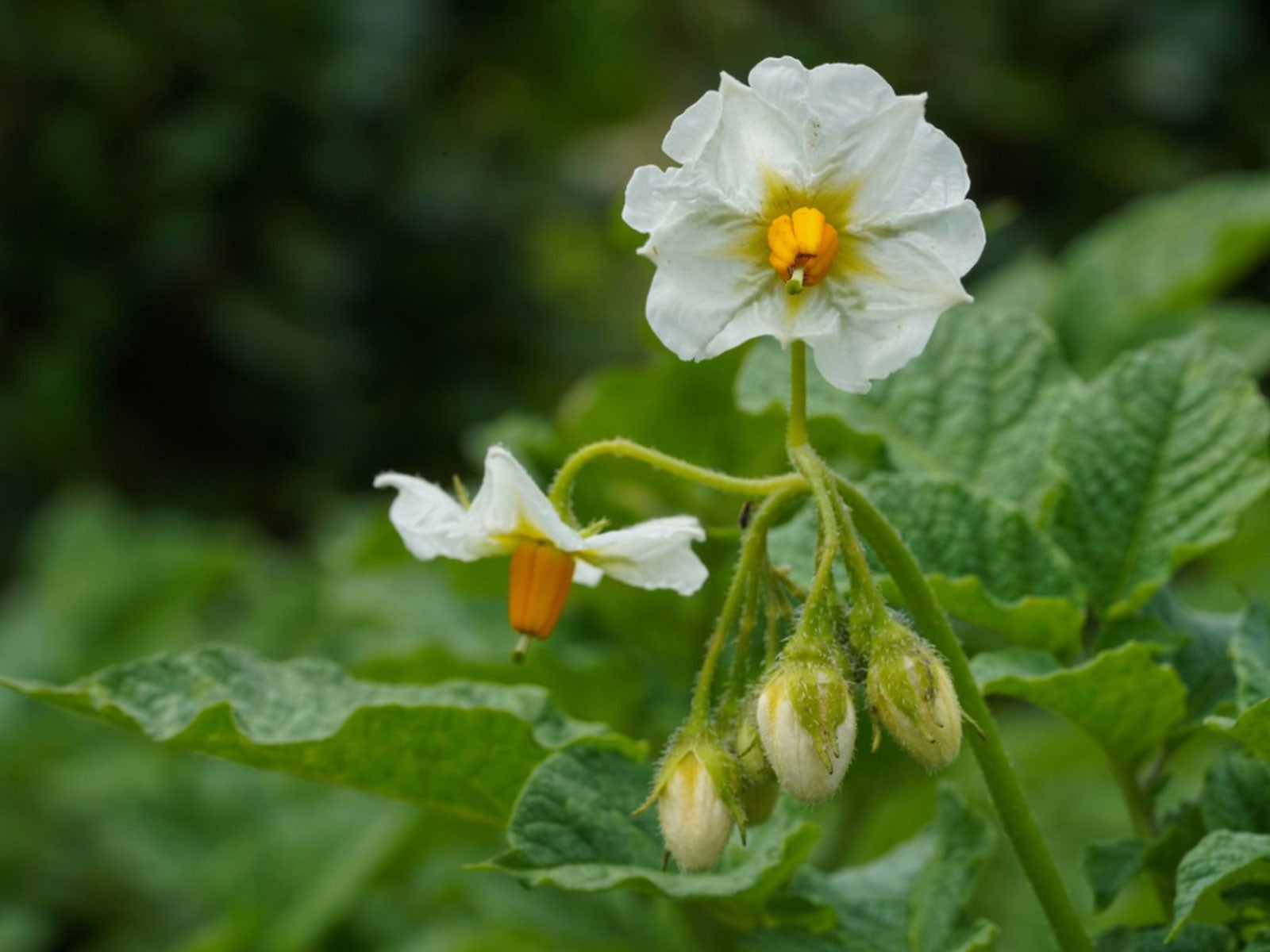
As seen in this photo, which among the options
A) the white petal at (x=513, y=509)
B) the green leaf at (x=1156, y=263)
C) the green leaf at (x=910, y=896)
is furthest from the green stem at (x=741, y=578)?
the green leaf at (x=1156, y=263)

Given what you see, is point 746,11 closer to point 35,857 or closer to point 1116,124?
point 1116,124

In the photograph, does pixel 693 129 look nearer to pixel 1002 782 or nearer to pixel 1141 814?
pixel 1002 782

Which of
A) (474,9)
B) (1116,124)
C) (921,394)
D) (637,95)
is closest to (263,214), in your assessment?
(474,9)

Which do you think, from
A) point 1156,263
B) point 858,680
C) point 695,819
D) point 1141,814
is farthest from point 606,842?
point 1156,263

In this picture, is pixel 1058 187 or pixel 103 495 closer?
pixel 103 495

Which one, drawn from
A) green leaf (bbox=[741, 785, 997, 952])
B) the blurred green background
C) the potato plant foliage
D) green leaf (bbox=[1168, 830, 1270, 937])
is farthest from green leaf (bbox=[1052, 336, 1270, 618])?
the blurred green background

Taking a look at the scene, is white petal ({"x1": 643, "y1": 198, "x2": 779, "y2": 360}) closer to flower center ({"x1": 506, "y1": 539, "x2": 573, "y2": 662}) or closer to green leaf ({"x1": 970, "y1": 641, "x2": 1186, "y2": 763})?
flower center ({"x1": 506, "y1": 539, "x2": 573, "y2": 662})
